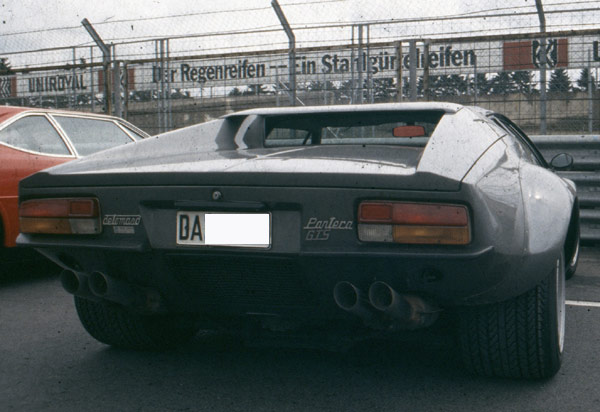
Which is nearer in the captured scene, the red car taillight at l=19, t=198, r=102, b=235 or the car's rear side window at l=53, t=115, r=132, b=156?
the red car taillight at l=19, t=198, r=102, b=235

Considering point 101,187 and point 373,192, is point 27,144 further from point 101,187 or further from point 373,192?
point 373,192

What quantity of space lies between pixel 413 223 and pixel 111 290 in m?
1.13

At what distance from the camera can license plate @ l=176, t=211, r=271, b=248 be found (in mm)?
2396

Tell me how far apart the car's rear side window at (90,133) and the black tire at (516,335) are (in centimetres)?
389

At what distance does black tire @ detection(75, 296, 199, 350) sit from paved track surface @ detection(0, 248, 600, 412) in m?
0.06

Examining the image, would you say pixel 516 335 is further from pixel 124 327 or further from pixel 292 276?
pixel 124 327

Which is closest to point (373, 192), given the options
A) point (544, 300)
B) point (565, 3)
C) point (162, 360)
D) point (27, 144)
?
point (544, 300)

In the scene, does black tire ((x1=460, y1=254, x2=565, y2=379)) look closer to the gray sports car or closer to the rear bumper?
the gray sports car

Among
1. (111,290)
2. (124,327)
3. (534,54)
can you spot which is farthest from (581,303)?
(534,54)

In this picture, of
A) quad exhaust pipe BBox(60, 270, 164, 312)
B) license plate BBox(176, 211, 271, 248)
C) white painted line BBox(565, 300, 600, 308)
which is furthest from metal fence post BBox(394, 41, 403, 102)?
license plate BBox(176, 211, 271, 248)

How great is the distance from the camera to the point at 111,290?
8.69 feet

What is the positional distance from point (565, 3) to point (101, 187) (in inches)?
305

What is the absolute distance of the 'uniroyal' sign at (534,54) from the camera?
25.9 feet

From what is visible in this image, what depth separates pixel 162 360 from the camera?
10.3ft
